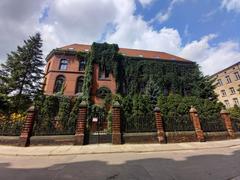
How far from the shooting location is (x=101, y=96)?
2117cm

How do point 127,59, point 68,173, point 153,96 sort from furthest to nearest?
1. point 127,59
2. point 153,96
3. point 68,173

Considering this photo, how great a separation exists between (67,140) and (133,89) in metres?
14.7

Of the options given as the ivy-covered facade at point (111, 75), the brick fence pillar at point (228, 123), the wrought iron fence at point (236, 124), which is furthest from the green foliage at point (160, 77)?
the brick fence pillar at point (228, 123)

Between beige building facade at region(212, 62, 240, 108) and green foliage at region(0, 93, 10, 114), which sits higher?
beige building facade at region(212, 62, 240, 108)

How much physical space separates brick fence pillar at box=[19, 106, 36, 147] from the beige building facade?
39.1 meters

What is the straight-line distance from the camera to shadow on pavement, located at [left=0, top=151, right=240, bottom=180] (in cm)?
436

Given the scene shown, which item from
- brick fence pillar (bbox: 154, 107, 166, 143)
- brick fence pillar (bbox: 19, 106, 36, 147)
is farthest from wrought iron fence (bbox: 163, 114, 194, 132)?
brick fence pillar (bbox: 19, 106, 36, 147)

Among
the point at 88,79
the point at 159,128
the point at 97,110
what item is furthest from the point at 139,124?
the point at 88,79

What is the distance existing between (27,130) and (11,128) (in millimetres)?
1401

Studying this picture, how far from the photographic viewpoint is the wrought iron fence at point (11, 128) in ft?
31.0

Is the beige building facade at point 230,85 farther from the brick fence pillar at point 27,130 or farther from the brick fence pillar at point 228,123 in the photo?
the brick fence pillar at point 27,130

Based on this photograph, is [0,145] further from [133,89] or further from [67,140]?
[133,89]

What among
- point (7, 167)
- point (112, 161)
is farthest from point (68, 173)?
point (7, 167)

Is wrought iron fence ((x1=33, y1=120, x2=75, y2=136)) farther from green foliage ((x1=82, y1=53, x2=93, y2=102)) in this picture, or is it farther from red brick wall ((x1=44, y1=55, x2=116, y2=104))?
red brick wall ((x1=44, y1=55, x2=116, y2=104))
